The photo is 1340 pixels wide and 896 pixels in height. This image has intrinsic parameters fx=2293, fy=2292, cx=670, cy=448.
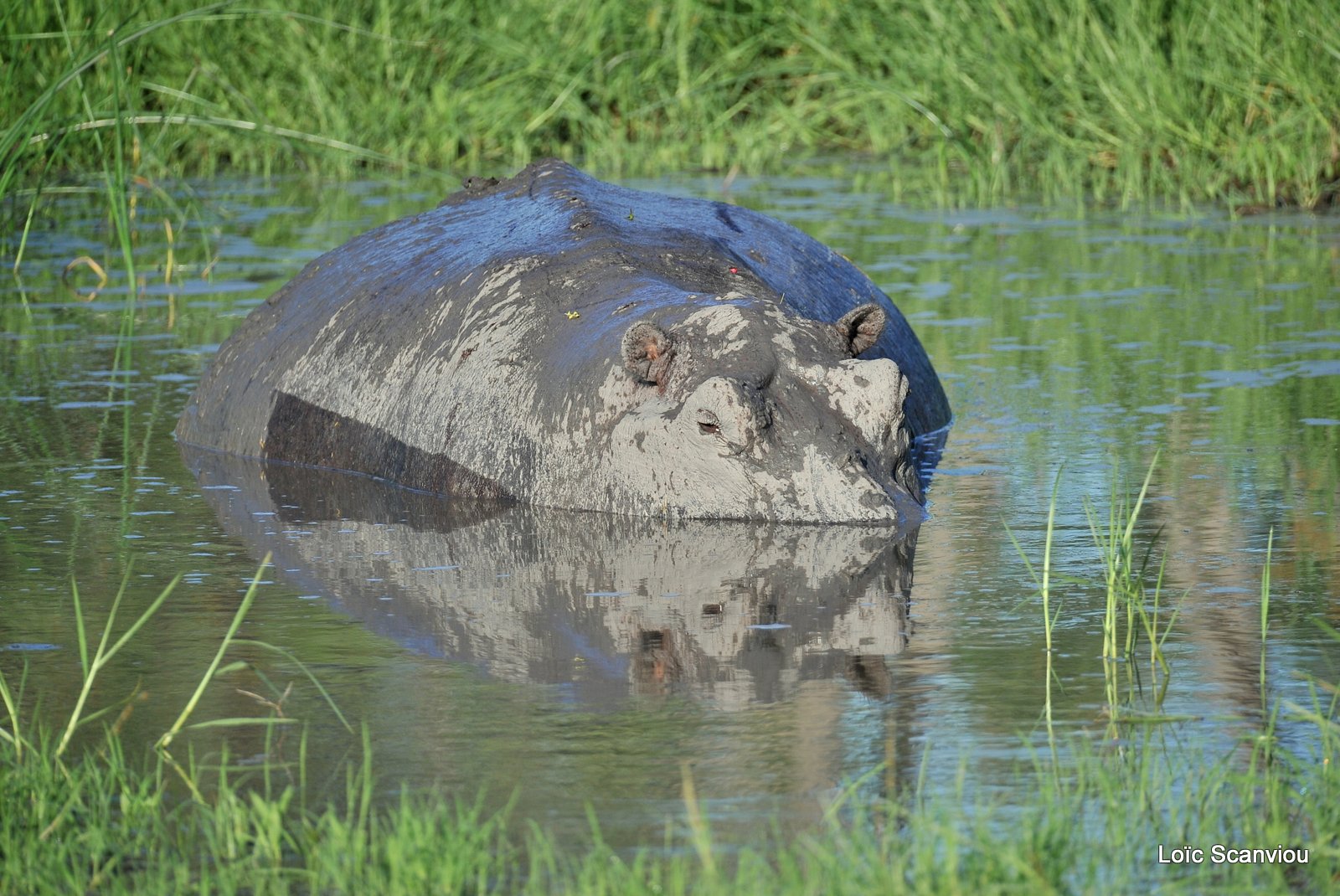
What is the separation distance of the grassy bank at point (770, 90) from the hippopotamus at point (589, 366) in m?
4.78

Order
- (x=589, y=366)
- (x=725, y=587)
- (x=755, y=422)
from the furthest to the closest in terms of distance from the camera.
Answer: (x=589, y=366)
(x=755, y=422)
(x=725, y=587)

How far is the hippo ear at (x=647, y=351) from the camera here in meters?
7.05

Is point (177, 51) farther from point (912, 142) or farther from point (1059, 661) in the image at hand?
point (1059, 661)

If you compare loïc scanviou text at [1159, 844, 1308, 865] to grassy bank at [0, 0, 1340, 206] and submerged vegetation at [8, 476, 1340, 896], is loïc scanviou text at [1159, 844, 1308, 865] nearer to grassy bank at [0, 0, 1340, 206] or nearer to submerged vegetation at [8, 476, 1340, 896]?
submerged vegetation at [8, 476, 1340, 896]

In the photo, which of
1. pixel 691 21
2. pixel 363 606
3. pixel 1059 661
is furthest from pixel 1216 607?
pixel 691 21

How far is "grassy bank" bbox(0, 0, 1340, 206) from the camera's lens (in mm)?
14156

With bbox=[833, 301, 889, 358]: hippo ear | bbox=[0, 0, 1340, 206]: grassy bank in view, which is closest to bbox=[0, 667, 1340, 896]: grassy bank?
bbox=[833, 301, 889, 358]: hippo ear

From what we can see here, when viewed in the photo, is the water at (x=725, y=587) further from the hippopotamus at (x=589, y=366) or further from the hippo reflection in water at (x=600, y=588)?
the hippopotamus at (x=589, y=366)

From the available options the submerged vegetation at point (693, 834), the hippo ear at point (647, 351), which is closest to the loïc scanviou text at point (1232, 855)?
the submerged vegetation at point (693, 834)

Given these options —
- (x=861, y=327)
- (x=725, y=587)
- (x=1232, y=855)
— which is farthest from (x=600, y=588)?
(x=1232, y=855)

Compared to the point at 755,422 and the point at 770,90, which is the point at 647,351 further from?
the point at 770,90

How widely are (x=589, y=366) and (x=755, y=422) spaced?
69 centimetres

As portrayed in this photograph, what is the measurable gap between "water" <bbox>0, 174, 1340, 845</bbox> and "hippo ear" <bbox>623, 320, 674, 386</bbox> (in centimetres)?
49

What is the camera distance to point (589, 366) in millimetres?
7336
